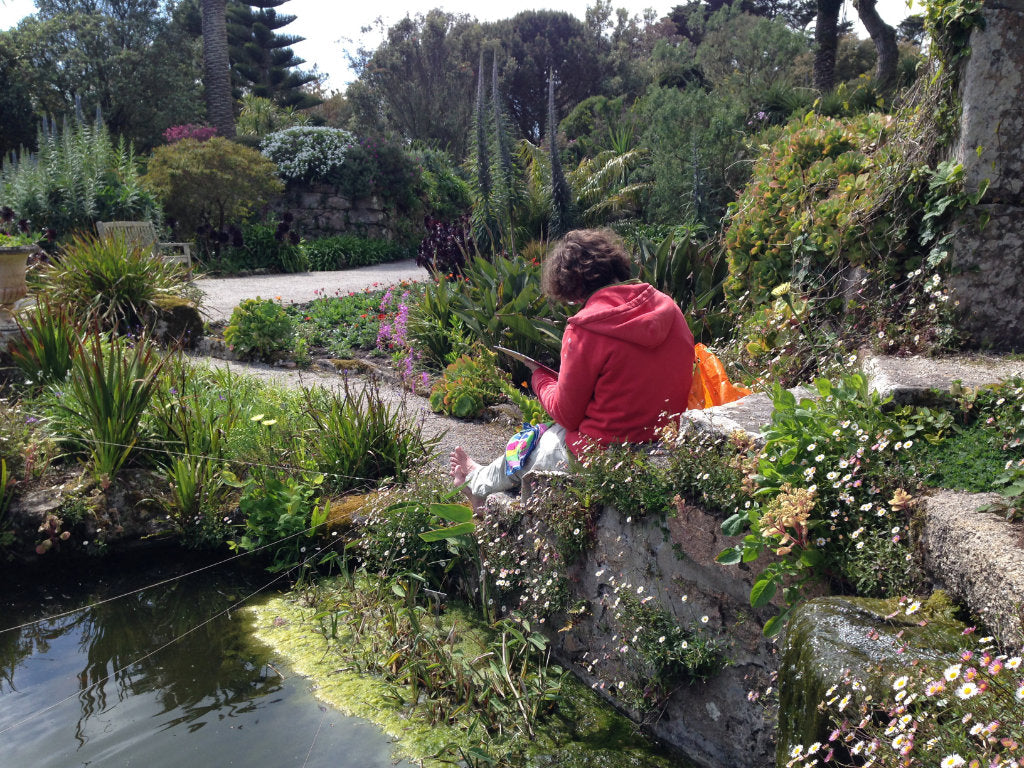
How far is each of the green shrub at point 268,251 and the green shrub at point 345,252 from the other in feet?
0.99

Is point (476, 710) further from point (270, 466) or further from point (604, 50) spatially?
point (604, 50)

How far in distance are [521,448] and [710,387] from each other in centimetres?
91

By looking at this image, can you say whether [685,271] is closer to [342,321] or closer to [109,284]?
[342,321]

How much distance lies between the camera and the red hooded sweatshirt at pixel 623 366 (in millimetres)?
2971

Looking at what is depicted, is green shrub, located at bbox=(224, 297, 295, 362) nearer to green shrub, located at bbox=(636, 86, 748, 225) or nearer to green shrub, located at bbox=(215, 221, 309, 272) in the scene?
green shrub, located at bbox=(636, 86, 748, 225)

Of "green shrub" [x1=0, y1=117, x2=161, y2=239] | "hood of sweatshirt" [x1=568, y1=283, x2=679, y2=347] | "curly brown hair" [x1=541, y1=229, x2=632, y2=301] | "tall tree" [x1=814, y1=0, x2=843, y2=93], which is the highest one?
"tall tree" [x1=814, y1=0, x2=843, y2=93]

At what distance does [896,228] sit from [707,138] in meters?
8.33

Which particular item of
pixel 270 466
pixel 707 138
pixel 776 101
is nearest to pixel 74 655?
pixel 270 466

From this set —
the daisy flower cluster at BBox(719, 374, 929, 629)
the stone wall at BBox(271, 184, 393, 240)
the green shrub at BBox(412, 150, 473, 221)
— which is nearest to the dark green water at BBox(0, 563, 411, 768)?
the daisy flower cluster at BBox(719, 374, 929, 629)

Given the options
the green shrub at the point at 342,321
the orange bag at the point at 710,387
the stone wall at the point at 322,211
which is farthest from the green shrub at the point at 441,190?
the orange bag at the point at 710,387

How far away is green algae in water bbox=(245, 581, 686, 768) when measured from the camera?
267cm

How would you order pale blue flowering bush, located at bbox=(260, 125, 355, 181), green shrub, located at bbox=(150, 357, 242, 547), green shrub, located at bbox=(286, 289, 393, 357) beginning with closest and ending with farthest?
green shrub, located at bbox=(150, 357, 242, 547)
green shrub, located at bbox=(286, 289, 393, 357)
pale blue flowering bush, located at bbox=(260, 125, 355, 181)

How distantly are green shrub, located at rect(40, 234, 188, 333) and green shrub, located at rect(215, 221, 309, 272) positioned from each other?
668 centimetres

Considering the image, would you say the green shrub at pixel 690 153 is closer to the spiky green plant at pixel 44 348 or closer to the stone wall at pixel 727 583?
the spiky green plant at pixel 44 348
